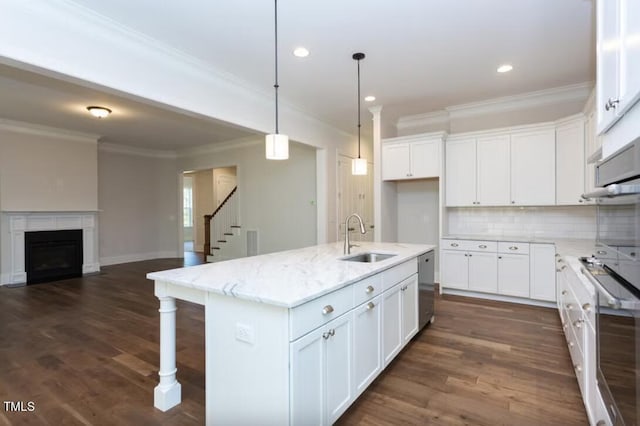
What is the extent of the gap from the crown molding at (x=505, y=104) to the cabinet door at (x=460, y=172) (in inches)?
24.5

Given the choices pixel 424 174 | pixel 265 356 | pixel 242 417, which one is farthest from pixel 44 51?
pixel 424 174

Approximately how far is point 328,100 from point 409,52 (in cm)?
162

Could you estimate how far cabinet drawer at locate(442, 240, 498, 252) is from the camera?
452 centimetres

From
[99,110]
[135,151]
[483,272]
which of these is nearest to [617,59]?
[483,272]

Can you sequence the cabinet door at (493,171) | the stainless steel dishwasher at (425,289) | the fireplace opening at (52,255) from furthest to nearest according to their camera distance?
the fireplace opening at (52,255), the cabinet door at (493,171), the stainless steel dishwasher at (425,289)

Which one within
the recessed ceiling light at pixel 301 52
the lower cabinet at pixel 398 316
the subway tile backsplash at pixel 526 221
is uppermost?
the recessed ceiling light at pixel 301 52

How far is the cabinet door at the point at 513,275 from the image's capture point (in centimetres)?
431

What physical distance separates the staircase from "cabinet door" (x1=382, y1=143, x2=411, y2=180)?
12.5 ft

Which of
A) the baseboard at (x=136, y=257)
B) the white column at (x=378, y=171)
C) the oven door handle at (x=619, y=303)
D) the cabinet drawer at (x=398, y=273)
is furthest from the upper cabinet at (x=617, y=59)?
the baseboard at (x=136, y=257)

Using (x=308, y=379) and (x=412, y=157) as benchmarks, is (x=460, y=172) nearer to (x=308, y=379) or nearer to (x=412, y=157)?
(x=412, y=157)

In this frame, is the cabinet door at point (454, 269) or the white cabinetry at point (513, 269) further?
the cabinet door at point (454, 269)

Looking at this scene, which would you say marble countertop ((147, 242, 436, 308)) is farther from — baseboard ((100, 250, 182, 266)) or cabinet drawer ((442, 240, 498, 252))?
baseboard ((100, 250, 182, 266))

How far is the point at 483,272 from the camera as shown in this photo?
4586mm

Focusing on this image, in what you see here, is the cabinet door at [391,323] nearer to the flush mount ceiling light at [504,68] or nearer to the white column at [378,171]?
the white column at [378,171]
